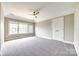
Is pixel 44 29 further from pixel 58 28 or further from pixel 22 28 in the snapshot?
pixel 22 28

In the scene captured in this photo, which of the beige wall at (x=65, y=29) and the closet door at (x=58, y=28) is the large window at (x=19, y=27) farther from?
the closet door at (x=58, y=28)

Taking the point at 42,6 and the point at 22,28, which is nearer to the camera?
the point at 42,6

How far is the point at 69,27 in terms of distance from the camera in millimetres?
5547

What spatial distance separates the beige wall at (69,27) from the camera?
5.33 metres

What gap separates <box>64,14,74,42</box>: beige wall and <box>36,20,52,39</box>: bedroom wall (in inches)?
83.5

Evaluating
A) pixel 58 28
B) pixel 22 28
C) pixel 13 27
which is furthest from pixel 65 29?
pixel 22 28

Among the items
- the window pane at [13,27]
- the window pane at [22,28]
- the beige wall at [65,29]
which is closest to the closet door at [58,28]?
the beige wall at [65,29]

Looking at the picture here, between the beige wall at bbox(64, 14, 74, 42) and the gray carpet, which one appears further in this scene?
the beige wall at bbox(64, 14, 74, 42)

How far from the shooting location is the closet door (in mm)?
6273

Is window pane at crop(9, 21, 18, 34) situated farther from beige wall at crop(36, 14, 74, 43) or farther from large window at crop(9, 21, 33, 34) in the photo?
beige wall at crop(36, 14, 74, 43)

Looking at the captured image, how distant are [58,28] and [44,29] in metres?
2.31

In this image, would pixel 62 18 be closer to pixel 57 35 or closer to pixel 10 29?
pixel 57 35

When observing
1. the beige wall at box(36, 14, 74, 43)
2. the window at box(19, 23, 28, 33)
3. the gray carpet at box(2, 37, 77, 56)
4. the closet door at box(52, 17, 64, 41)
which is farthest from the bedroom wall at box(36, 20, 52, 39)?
the gray carpet at box(2, 37, 77, 56)

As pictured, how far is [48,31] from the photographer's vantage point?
316 inches
